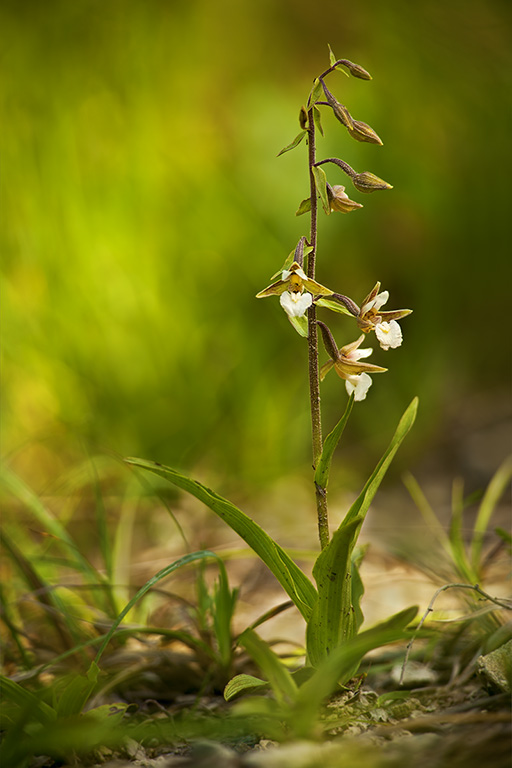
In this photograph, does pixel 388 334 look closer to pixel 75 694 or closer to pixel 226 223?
pixel 75 694

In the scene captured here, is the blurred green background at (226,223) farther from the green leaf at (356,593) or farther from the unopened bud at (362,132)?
the unopened bud at (362,132)

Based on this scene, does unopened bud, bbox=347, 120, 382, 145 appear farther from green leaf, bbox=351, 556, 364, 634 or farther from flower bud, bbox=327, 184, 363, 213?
green leaf, bbox=351, 556, 364, 634

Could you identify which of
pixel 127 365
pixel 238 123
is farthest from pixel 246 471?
pixel 238 123

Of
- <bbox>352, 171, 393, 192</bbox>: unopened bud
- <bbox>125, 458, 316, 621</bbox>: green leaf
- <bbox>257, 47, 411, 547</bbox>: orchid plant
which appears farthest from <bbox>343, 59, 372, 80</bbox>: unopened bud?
<bbox>125, 458, 316, 621</bbox>: green leaf

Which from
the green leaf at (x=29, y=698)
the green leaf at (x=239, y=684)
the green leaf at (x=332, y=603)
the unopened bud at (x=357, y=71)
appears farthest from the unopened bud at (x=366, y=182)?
the green leaf at (x=29, y=698)

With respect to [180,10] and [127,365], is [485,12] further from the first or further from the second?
[127,365]

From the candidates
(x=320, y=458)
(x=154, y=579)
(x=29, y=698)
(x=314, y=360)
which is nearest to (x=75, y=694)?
(x=29, y=698)
